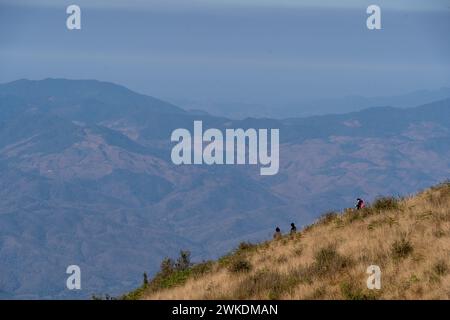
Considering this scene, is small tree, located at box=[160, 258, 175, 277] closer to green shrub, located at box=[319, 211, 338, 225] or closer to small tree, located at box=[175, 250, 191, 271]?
small tree, located at box=[175, 250, 191, 271]

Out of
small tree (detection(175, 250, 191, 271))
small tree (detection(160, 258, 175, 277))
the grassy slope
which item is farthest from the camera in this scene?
small tree (detection(175, 250, 191, 271))

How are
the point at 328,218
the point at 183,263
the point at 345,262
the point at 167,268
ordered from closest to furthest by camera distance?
the point at 345,262
the point at 167,268
the point at 328,218
the point at 183,263

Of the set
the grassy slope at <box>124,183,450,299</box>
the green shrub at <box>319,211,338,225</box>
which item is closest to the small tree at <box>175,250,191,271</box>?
the grassy slope at <box>124,183,450,299</box>

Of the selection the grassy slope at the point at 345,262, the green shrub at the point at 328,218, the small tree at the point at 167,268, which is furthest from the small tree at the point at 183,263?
the green shrub at the point at 328,218

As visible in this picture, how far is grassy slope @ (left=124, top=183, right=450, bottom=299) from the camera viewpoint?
19.0 m

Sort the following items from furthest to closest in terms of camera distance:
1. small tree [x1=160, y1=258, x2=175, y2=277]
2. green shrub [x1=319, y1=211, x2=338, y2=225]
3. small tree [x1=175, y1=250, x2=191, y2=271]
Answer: small tree [x1=175, y1=250, x2=191, y2=271]
green shrub [x1=319, y1=211, x2=338, y2=225]
small tree [x1=160, y1=258, x2=175, y2=277]

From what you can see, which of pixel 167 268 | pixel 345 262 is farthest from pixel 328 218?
pixel 345 262

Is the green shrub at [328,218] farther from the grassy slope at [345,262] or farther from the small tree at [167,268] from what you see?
the small tree at [167,268]

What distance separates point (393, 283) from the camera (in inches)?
743

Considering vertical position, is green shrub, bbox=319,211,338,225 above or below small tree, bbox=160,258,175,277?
above

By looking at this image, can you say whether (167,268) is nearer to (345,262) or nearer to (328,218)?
(328,218)

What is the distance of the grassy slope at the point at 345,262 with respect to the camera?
62.3ft

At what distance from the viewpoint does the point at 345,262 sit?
21.8m
